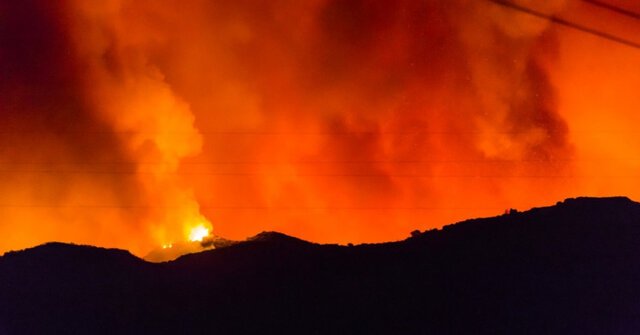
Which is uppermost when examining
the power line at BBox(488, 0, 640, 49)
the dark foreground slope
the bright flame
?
the power line at BBox(488, 0, 640, 49)

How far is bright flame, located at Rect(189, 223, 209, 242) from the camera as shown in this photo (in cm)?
3006

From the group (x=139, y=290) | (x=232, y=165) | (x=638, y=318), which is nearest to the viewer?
(x=638, y=318)

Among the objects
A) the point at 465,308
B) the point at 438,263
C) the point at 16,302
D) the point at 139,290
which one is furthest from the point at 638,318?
the point at 16,302

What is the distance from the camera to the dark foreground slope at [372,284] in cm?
1634

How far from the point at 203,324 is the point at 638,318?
31.9ft

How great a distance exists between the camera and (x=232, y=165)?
3672 cm

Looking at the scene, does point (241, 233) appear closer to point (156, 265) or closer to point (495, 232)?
point (156, 265)

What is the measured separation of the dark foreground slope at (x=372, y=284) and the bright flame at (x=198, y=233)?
10172 mm

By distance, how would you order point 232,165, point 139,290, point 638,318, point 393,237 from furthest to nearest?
point 232,165 < point 393,237 < point 139,290 < point 638,318

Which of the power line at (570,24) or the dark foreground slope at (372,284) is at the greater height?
the power line at (570,24)

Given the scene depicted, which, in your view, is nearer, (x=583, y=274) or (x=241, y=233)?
(x=583, y=274)

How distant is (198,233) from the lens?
30.8 metres

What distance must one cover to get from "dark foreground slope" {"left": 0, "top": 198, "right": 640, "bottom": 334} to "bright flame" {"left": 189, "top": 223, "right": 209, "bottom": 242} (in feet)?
33.4

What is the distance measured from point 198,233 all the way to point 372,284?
580 inches
